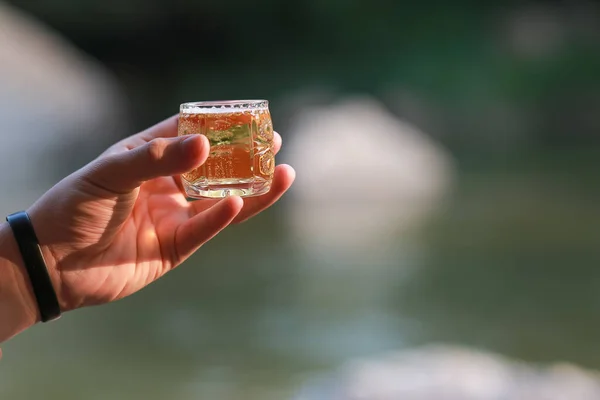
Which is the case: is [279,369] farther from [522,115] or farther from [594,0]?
[594,0]

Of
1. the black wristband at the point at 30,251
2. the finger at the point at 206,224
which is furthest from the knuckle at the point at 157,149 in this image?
the black wristband at the point at 30,251

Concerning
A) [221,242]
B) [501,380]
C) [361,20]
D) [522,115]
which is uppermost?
[361,20]

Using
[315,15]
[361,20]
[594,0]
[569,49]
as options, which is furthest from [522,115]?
[315,15]

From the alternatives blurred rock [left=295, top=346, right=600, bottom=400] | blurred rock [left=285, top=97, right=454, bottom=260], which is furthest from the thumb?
blurred rock [left=285, top=97, right=454, bottom=260]

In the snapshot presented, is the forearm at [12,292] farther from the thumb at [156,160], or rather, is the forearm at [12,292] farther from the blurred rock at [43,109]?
the blurred rock at [43,109]

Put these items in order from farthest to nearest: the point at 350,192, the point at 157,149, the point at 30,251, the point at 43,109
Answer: the point at 350,192 → the point at 43,109 → the point at 30,251 → the point at 157,149

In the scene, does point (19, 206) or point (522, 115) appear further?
point (522, 115)

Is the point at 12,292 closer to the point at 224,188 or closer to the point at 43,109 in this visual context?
the point at 224,188

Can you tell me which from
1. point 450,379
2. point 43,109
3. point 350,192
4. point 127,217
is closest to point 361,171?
point 350,192
